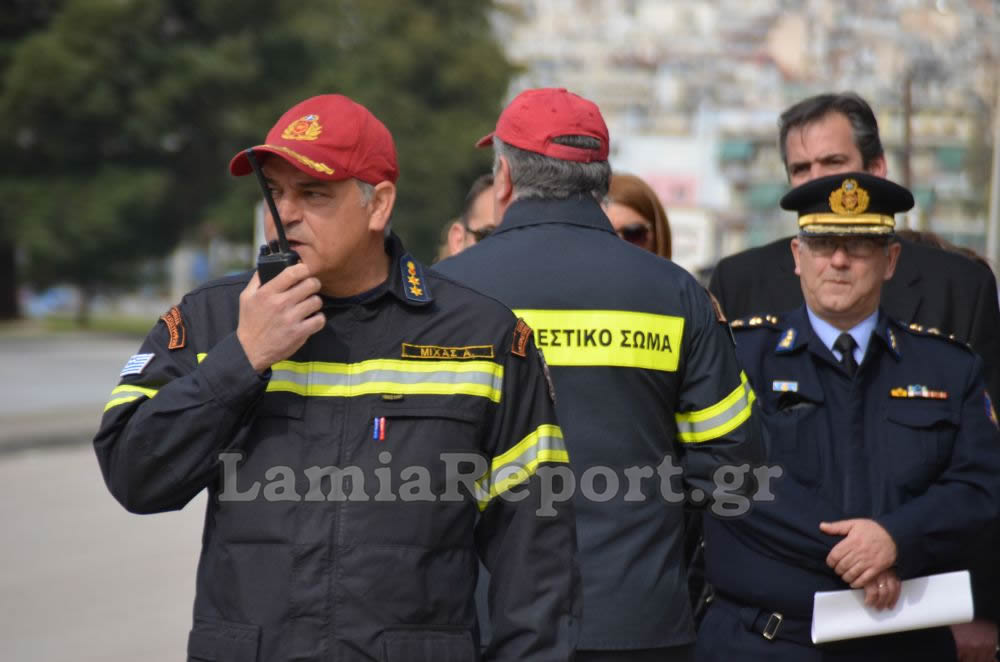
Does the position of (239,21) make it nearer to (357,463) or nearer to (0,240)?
(0,240)

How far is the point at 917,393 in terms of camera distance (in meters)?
3.88

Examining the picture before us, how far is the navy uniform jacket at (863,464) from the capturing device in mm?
3754

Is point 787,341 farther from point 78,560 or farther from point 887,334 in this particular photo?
point 78,560

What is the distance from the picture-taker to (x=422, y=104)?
193ft

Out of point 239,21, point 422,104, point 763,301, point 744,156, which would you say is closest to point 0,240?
point 239,21

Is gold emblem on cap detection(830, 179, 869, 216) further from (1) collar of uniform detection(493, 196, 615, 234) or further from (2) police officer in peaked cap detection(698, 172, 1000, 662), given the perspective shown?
(1) collar of uniform detection(493, 196, 615, 234)

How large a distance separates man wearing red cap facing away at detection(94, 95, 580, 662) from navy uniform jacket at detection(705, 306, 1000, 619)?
1042mm

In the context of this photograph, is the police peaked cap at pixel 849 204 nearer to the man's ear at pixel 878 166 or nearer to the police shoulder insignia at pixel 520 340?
the man's ear at pixel 878 166

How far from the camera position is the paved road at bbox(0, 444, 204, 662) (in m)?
7.48

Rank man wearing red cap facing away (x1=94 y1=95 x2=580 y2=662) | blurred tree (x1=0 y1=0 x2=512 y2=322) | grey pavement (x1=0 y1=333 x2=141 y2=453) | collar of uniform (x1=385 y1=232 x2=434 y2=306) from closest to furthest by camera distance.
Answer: man wearing red cap facing away (x1=94 y1=95 x2=580 y2=662), collar of uniform (x1=385 y1=232 x2=434 y2=306), grey pavement (x1=0 y1=333 x2=141 y2=453), blurred tree (x1=0 y1=0 x2=512 y2=322)

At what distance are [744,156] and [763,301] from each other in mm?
117127

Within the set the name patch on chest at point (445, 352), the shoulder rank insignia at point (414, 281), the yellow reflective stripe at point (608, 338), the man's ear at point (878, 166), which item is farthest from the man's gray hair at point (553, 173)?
the man's ear at point (878, 166)

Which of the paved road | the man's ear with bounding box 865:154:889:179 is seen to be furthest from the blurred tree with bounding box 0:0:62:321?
the man's ear with bounding box 865:154:889:179

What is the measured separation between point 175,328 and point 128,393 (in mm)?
157
